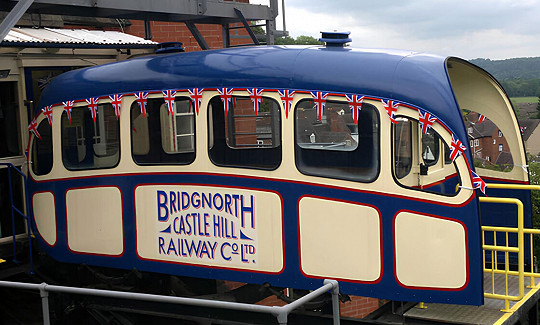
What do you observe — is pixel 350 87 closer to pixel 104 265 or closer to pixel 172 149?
pixel 172 149

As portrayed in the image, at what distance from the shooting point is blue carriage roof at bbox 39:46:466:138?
6.01 m

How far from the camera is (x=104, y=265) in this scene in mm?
7715

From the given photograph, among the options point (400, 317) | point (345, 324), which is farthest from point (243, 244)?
point (400, 317)

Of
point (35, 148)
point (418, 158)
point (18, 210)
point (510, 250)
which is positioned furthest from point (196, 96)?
point (510, 250)

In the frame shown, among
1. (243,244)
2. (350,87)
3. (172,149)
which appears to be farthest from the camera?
(172,149)

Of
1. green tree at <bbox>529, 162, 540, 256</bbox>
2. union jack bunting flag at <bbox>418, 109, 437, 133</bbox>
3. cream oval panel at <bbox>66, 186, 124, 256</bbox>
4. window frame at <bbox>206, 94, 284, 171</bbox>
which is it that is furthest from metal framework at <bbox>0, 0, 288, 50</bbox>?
green tree at <bbox>529, 162, 540, 256</bbox>

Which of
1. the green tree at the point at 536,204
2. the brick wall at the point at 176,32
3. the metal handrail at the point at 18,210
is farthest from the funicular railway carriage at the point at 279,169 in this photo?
the green tree at the point at 536,204

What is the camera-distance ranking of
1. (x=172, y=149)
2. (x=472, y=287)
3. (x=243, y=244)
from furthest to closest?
1. (x=172, y=149)
2. (x=243, y=244)
3. (x=472, y=287)

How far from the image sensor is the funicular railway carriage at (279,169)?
597cm

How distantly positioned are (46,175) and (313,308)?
11.7 ft

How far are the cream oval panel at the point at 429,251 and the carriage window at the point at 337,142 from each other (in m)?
0.56

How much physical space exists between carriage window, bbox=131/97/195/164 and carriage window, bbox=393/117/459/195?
2085 mm

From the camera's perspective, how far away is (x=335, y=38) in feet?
23.0

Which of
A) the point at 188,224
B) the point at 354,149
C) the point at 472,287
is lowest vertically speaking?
the point at 472,287
